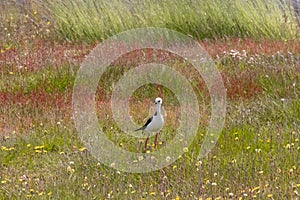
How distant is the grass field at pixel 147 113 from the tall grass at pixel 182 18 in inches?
0.8

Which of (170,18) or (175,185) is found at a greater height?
(170,18)

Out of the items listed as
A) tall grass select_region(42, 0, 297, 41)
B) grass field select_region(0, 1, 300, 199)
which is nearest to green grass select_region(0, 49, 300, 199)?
grass field select_region(0, 1, 300, 199)

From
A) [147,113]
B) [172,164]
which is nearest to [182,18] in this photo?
[147,113]

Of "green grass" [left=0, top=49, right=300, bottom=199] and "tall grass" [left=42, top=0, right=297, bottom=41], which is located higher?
"tall grass" [left=42, top=0, right=297, bottom=41]

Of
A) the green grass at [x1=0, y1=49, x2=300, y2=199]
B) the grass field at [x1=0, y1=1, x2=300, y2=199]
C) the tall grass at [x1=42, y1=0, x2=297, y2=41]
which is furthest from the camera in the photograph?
the tall grass at [x1=42, y1=0, x2=297, y2=41]

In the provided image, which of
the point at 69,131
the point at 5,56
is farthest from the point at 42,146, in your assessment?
the point at 5,56

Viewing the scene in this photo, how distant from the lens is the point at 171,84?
861 centimetres

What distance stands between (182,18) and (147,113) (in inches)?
154

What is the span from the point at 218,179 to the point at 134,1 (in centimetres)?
659

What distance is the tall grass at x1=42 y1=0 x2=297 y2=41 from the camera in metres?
11.1

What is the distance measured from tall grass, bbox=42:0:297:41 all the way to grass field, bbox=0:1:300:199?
0.02 meters

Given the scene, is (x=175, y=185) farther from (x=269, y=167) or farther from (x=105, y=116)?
(x=105, y=116)

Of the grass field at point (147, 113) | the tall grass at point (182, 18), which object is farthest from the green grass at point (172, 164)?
the tall grass at point (182, 18)

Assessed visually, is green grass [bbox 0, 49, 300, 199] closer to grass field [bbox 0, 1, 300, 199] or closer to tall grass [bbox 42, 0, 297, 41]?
grass field [bbox 0, 1, 300, 199]
